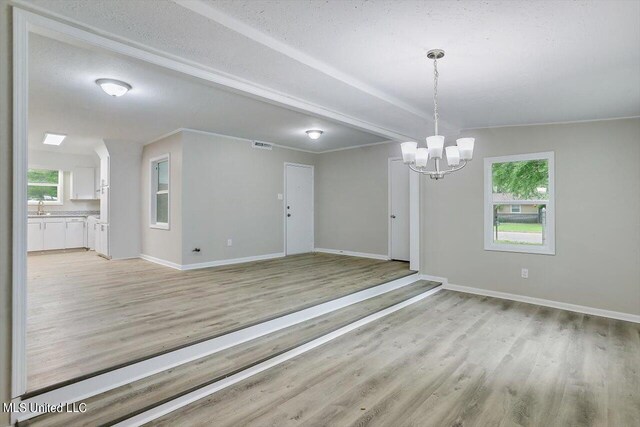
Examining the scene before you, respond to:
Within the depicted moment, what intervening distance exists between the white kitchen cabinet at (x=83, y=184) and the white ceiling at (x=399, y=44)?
7755 millimetres

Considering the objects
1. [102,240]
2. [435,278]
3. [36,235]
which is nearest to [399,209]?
[435,278]

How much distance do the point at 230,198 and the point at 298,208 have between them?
1.78 meters

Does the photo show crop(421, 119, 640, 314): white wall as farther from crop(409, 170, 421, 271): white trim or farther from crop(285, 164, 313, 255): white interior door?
crop(285, 164, 313, 255): white interior door

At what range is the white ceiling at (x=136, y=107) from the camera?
3.00 m

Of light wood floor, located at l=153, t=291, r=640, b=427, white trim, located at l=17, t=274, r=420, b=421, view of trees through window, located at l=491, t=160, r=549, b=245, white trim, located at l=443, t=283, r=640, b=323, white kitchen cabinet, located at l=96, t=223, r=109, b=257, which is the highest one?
view of trees through window, located at l=491, t=160, r=549, b=245

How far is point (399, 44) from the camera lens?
7.96 ft

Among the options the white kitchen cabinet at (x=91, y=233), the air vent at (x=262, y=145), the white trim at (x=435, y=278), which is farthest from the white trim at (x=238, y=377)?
the white kitchen cabinet at (x=91, y=233)

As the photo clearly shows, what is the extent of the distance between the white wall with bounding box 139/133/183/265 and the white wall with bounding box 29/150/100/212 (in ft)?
8.89

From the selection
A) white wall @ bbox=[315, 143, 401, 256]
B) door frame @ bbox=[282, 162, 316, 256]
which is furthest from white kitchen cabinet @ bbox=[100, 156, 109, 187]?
white wall @ bbox=[315, 143, 401, 256]

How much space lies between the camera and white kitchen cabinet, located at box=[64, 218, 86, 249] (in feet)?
26.4

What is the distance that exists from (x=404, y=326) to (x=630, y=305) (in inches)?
109

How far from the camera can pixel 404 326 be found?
11.8 feet

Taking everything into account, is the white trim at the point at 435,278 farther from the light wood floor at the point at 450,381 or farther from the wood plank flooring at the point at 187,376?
the wood plank flooring at the point at 187,376

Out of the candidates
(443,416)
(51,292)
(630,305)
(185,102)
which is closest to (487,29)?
(443,416)
